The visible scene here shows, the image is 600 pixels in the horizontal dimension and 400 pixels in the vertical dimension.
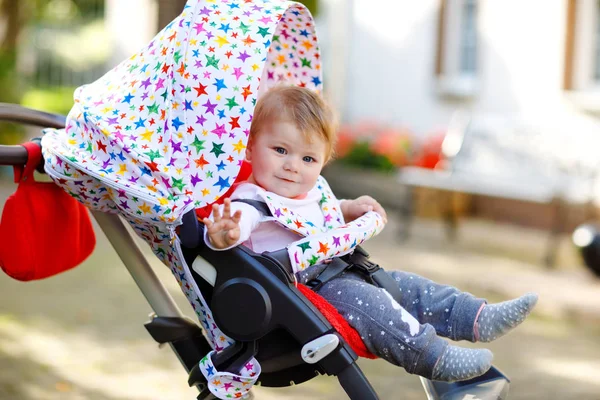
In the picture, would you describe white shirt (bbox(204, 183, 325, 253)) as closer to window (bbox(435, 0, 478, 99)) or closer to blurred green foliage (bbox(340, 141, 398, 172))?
blurred green foliage (bbox(340, 141, 398, 172))

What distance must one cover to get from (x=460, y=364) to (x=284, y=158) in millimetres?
748

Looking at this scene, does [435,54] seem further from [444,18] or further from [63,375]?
[63,375]

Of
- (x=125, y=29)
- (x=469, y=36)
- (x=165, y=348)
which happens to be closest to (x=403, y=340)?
(x=165, y=348)

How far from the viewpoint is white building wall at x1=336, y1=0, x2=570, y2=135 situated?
27.1ft

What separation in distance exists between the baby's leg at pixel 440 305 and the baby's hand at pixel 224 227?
61 centimetres

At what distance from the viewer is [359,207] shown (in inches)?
106

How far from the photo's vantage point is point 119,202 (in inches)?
89.7

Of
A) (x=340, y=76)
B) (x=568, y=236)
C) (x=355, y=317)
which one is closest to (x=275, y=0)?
(x=355, y=317)

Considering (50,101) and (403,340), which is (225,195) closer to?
(403,340)

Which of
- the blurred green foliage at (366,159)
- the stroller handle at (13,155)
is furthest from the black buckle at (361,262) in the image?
the blurred green foliage at (366,159)

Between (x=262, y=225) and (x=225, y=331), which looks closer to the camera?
(x=225, y=331)

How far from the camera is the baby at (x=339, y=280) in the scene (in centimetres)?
221

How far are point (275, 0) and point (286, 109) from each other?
1.22 ft

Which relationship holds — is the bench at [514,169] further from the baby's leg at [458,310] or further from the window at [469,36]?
the baby's leg at [458,310]
